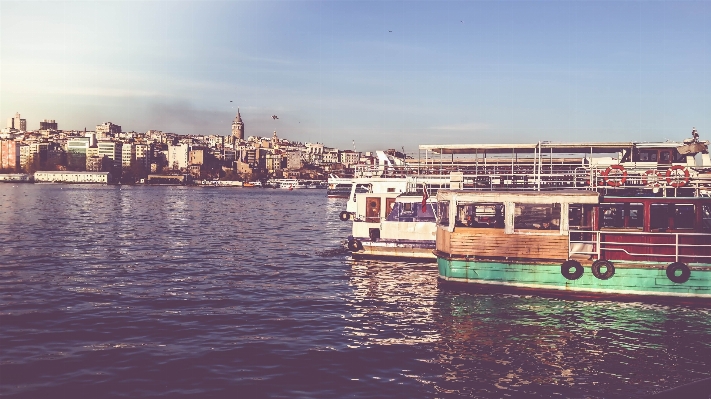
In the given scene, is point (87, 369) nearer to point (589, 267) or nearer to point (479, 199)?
point (479, 199)

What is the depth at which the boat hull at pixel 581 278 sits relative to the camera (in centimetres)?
2139

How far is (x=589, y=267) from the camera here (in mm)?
22438

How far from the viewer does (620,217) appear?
24750mm

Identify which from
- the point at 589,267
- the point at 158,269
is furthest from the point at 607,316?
the point at 158,269

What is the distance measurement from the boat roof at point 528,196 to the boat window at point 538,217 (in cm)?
127

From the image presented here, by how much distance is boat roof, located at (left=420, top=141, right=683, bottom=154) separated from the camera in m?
31.7

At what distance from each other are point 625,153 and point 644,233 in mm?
14965

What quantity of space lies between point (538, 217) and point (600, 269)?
4680 millimetres

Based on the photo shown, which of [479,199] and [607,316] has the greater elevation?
[479,199]

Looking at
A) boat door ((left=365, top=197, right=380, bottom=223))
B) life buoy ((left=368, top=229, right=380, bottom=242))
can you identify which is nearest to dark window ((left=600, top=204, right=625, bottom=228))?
life buoy ((left=368, top=229, right=380, bottom=242))

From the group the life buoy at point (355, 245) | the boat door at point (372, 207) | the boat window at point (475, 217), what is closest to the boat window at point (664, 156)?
the boat window at point (475, 217)

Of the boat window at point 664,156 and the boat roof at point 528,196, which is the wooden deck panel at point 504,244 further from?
the boat window at point 664,156

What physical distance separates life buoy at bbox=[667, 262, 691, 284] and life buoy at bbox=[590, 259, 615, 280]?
1819mm

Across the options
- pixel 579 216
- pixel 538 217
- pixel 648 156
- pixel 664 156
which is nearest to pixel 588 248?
pixel 579 216
